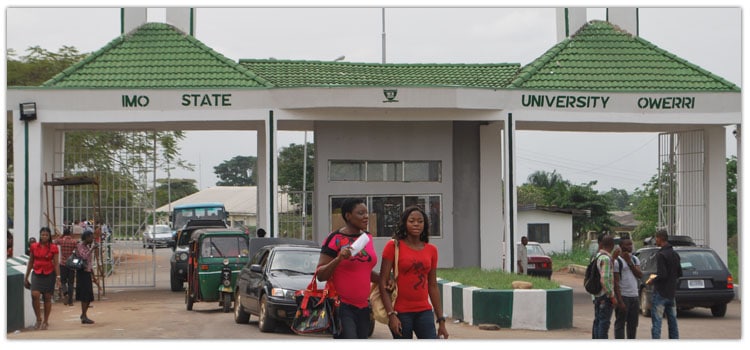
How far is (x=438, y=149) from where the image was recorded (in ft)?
86.2

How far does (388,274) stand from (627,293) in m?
5.20

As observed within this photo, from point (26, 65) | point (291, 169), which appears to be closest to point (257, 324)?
point (26, 65)

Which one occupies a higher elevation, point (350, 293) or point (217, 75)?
point (217, 75)

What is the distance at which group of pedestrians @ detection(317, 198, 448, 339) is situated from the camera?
368 inches

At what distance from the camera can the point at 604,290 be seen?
1336 cm

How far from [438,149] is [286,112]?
14.2ft

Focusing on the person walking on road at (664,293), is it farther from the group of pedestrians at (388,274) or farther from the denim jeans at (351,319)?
the denim jeans at (351,319)

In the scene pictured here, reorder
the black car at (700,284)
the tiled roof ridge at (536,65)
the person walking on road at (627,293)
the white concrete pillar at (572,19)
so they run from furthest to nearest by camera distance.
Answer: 1. the white concrete pillar at (572,19)
2. the tiled roof ridge at (536,65)
3. the black car at (700,284)
4. the person walking on road at (627,293)

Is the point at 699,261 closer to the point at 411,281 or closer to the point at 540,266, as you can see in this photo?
the point at 540,266

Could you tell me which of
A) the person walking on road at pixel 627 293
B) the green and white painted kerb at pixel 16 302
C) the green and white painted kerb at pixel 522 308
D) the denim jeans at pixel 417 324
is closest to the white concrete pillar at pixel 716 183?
the green and white painted kerb at pixel 522 308

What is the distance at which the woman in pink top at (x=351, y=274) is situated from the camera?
9.39 m

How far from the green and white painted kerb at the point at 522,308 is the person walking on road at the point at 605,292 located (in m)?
3.18

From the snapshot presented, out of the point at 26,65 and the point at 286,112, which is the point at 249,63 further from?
the point at 26,65

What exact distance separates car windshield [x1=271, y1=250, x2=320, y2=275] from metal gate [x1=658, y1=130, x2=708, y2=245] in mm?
12934
